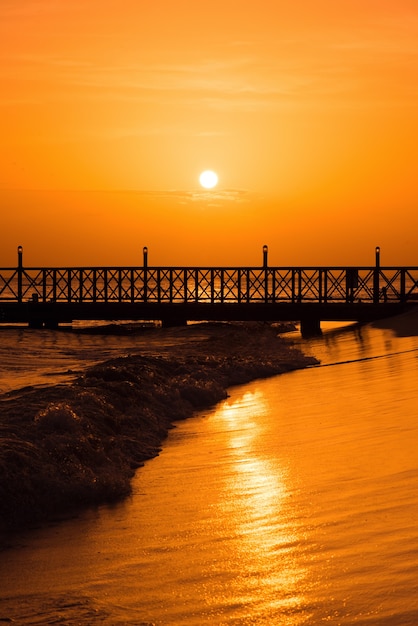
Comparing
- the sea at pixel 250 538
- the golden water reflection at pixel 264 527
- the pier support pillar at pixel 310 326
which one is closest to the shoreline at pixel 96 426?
the sea at pixel 250 538

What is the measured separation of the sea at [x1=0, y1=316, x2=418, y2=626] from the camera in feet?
14.1

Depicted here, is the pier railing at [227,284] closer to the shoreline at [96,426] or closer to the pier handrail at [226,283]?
the pier handrail at [226,283]

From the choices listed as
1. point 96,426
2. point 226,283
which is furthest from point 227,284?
point 96,426

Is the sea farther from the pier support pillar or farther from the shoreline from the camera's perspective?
the pier support pillar

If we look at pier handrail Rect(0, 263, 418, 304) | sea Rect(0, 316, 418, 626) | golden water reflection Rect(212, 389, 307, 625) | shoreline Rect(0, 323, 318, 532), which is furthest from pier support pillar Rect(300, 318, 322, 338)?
golden water reflection Rect(212, 389, 307, 625)

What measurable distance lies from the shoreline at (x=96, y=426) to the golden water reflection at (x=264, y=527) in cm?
99

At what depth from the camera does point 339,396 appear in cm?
1162

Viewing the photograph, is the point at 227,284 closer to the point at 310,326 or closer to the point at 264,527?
the point at 310,326

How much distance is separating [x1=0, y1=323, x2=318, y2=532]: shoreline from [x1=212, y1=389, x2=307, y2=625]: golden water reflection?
985 mm

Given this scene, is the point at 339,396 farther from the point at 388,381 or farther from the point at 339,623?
the point at 339,623

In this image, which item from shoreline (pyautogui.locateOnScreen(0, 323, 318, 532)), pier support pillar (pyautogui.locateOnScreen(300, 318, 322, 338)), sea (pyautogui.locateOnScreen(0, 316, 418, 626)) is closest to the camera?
sea (pyautogui.locateOnScreen(0, 316, 418, 626))

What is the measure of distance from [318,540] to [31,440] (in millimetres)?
3560

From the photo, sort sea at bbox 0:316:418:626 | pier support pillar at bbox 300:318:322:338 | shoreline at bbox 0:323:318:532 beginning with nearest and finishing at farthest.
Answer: sea at bbox 0:316:418:626, shoreline at bbox 0:323:318:532, pier support pillar at bbox 300:318:322:338

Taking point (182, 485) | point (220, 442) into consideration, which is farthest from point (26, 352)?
point (182, 485)
